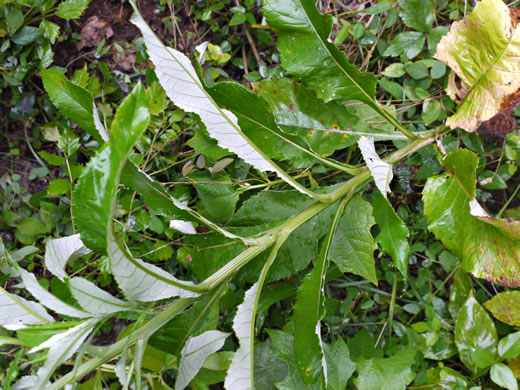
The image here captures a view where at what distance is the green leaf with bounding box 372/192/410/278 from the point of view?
3.21ft

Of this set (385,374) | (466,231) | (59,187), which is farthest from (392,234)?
(59,187)

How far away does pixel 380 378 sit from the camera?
1.11 meters

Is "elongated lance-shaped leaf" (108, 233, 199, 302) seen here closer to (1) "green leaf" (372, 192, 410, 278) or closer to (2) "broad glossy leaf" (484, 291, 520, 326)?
(1) "green leaf" (372, 192, 410, 278)

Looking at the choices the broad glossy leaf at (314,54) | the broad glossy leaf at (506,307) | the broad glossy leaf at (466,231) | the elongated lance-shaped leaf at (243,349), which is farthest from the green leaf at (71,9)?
the broad glossy leaf at (506,307)

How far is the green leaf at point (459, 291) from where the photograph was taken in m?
1.29

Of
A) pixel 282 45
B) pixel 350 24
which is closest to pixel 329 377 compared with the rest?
pixel 282 45

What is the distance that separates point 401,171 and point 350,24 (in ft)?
1.70

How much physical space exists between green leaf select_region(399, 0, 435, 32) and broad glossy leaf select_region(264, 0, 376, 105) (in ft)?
1.29

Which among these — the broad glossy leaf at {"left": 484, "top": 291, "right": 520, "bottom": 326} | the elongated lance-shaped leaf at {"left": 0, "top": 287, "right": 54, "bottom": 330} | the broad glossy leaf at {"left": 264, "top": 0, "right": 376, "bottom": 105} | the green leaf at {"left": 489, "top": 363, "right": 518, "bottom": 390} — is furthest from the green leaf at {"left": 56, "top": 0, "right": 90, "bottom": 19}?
the green leaf at {"left": 489, "top": 363, "right": 518, "bottom": 390}

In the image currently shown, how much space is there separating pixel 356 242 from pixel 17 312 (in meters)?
0.78

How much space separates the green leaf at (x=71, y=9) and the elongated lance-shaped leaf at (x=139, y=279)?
105 centimetres

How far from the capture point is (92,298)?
2.06ft

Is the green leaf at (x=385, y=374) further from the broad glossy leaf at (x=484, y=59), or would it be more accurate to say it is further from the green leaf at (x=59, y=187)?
the green leaf at (x=59, y=187)

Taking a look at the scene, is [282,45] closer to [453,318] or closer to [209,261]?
[209,261]
